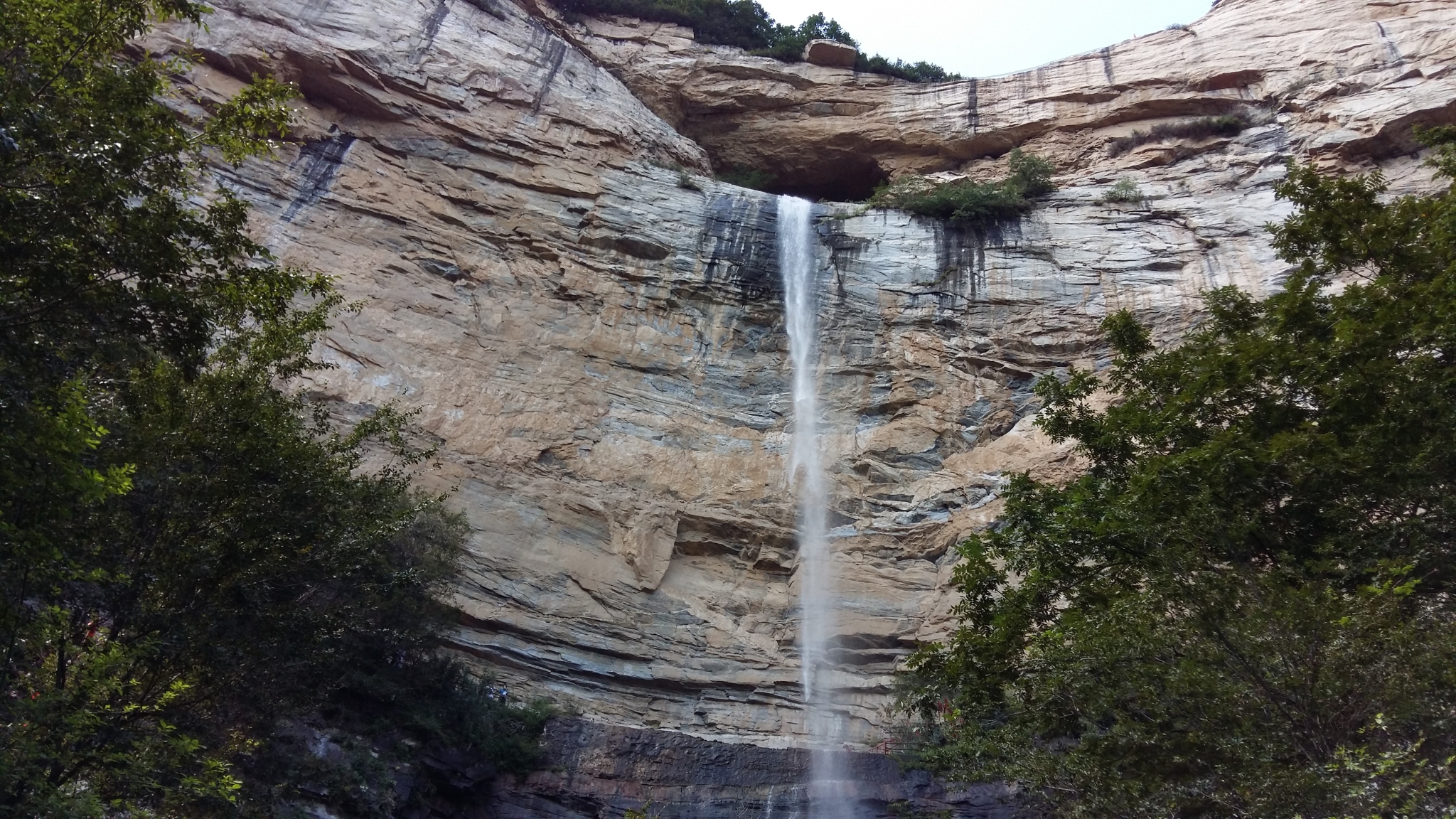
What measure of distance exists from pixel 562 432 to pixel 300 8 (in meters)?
11.8

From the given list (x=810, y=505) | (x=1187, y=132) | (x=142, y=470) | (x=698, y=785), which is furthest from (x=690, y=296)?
(x=142, y=470)

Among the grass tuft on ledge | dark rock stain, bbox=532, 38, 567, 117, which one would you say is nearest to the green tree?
the grass tuft on ledge

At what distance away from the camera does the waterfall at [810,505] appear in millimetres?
15406

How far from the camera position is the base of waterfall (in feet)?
45.6

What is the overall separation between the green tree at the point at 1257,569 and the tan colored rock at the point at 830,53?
1977 cm

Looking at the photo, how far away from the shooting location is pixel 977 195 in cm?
2323

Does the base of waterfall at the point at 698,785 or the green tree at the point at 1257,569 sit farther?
the base of waterfall at the point at 698,785

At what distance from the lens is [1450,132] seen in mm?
10523

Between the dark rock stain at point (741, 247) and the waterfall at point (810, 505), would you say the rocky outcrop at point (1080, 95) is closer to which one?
the waterfall at point (810, 505)

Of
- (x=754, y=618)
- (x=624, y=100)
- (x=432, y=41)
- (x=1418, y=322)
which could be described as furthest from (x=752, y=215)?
(x=1418, y=322)

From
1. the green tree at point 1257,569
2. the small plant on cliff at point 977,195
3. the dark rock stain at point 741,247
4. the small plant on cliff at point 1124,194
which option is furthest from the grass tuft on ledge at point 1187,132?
the green tree at point 1257,569

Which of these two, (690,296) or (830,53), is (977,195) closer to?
(690,296)

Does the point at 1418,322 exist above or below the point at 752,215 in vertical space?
below

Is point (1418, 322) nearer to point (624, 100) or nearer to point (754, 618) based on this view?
point (754, 618)
